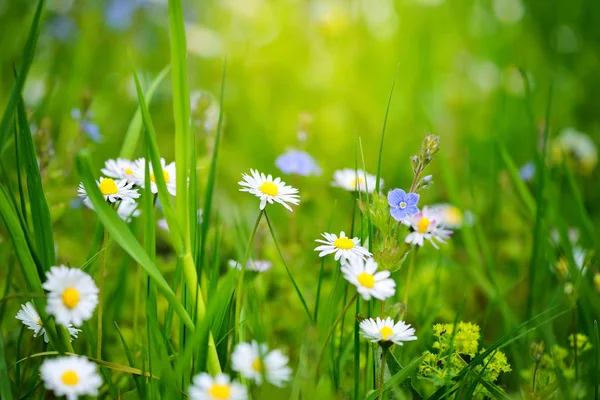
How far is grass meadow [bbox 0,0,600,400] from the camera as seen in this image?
91 cm

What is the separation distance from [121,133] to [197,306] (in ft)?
5.39

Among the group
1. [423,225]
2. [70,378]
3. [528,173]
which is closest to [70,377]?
[70,378]

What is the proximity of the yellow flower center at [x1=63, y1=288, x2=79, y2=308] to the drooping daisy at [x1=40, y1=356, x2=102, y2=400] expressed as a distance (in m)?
0.07

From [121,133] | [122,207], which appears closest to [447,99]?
[121,133]

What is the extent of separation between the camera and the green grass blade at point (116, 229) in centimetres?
82

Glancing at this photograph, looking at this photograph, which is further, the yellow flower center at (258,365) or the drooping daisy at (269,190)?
the drooping daisy at (269,190)

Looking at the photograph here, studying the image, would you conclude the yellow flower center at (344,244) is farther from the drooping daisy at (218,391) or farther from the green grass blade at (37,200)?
the green grass blade at (37,200)

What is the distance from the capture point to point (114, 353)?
1.30m

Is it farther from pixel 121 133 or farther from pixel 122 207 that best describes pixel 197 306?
pixel 121 133

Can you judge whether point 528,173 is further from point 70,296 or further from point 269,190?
point 70,296

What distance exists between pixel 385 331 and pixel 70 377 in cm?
43

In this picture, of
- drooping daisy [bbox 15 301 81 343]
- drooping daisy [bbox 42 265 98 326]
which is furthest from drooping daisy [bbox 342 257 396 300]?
drooping daisy [bbox 15 301 81 343]

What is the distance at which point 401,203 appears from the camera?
3.06 feet

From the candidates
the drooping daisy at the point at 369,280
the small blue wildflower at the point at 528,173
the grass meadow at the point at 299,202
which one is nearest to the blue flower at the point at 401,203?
the grass meadow at the point at 299,202
